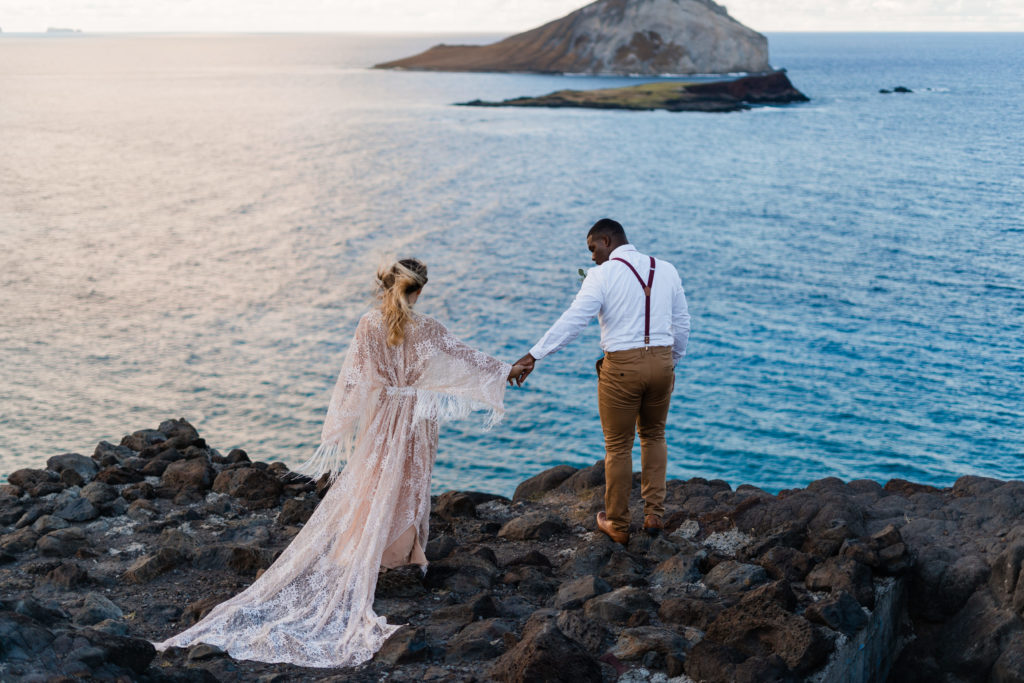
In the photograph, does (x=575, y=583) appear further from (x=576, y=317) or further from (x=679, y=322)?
(x=679, y=322)

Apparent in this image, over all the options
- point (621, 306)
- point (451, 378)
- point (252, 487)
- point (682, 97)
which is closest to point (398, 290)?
point (451, 378)

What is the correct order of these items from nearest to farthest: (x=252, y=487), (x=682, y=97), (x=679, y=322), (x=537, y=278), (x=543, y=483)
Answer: (x=679, y=322) → (x=252, y=487) → (x=543, y=483) → (x=537, y=278) → (x=682, y=97)

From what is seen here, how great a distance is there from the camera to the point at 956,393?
21.0 meters

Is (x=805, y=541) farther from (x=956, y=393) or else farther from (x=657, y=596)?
(x=956, y=393)

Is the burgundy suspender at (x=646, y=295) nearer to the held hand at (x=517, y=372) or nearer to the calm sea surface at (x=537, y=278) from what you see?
the held hand at (x=517, y=372)

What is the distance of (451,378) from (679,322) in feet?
6.15

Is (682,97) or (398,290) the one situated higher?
(682,97)

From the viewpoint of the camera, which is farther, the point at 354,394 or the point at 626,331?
the point at 626,331

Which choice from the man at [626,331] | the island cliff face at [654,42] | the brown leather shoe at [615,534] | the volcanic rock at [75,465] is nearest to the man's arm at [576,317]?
the man at [626,331]

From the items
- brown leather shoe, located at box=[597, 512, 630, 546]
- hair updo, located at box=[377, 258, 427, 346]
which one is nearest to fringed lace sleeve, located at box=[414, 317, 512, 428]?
hair updo, located at box=[377, 258, 427, 346]

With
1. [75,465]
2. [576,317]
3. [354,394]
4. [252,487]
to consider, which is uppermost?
[576,317]

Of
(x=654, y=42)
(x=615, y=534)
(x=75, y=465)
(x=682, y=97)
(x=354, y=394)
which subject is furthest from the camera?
(x=654, y=42)

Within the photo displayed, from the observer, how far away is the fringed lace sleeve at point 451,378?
6801 mm

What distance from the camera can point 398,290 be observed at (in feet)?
21.4
